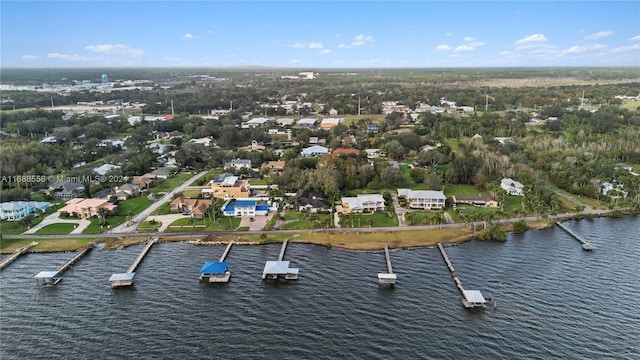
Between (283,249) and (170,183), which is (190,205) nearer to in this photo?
(170,183)

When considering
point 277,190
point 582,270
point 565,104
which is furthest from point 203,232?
point 565,104

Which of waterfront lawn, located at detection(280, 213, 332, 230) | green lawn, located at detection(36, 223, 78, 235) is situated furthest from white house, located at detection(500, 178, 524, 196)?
green lawn, located at detection(36, 223, 78, 235)

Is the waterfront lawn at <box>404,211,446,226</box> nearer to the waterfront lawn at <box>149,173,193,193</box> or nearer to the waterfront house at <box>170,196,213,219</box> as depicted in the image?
the waterfront house at <box>170,196,213,219</box>

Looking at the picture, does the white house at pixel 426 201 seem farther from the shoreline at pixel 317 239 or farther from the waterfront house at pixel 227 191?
the waterfront house at pixel 227 191

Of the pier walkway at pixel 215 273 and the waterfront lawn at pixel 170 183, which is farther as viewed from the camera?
the waterfront lawn at pixel 170 183

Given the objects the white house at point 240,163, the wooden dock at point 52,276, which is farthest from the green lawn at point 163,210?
the white house at point 240,163

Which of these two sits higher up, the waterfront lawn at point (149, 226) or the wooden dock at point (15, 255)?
the waterfront lawn at point (149, 226)

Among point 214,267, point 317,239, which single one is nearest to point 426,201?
point 317,239
